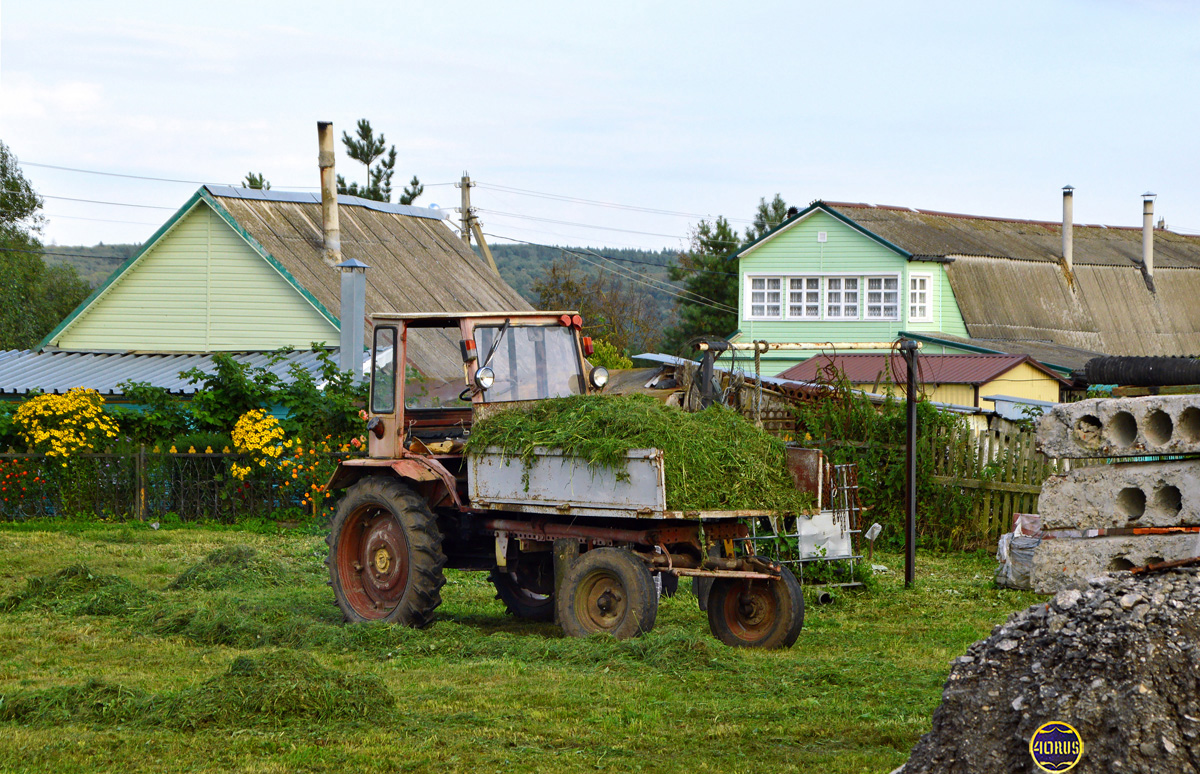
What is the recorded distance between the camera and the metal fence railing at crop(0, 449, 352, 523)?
18844mm

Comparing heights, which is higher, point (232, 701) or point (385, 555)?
point (385, 555)

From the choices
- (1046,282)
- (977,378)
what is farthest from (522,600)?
(1046,282)

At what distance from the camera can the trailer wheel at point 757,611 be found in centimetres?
918

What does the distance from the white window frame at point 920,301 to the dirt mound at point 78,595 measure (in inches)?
1042

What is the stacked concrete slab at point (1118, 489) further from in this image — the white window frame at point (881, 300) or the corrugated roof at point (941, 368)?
the white window frame at point (881, 300)

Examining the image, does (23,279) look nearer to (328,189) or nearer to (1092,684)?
(328,189)

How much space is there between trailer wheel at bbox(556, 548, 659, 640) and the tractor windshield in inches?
63.6

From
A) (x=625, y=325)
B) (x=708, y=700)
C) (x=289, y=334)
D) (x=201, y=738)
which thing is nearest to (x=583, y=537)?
(x=708, y=700)

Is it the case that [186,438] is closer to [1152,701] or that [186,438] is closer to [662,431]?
[662,431]

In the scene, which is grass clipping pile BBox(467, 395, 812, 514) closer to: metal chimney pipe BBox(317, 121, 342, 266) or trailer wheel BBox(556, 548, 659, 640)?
trailer wheel BBox(556, 548, 659, 640)

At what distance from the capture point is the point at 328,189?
27.5 metres

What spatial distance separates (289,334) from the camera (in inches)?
1018

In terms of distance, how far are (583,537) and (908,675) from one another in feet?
8.70

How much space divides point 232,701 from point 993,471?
11.3 metres
